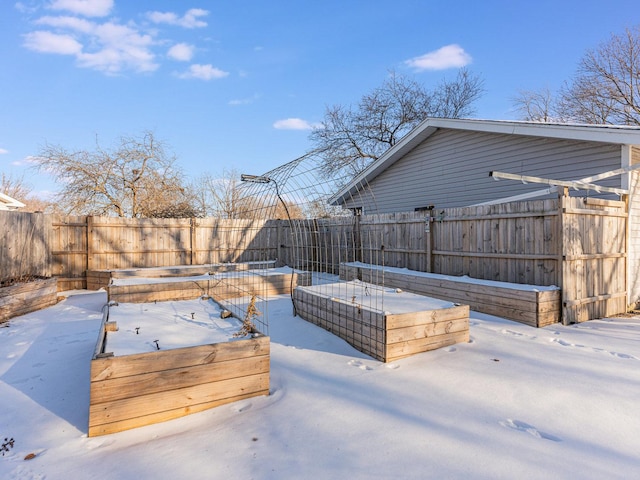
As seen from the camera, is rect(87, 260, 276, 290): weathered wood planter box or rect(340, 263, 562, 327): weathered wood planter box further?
rect(87, 260, 276, 290): weathered wood planter box

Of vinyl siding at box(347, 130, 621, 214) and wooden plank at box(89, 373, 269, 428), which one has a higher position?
vinyl siding at box(347, 130, 621, 214)

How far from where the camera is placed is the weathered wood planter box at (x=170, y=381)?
7.88 feet

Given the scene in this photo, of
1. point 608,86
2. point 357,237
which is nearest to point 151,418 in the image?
point 357,237

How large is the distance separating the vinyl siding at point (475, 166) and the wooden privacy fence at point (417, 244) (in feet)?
3.57

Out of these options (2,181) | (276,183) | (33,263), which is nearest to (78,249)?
(33,263)

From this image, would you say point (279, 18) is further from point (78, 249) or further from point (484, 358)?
point (484, 358)

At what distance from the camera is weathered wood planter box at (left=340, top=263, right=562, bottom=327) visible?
5105 millimetres

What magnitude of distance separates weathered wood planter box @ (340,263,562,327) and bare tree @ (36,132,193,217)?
42.8ft

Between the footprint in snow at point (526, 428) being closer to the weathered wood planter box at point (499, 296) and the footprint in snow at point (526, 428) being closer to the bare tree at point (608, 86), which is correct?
the weathered wood planter box at point (499, 296)

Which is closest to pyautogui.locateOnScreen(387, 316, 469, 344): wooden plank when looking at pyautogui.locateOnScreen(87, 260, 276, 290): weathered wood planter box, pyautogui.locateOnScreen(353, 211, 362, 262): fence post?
pyautogui.locateOnScreen(87, 260, 276, 290): weathered wood planter box

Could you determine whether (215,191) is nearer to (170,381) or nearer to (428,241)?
(428,241)

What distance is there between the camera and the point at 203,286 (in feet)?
24.3

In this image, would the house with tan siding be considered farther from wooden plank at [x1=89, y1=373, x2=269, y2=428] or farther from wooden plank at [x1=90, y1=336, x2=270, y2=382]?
wooden plank at [x1=89, y1=373, x2=269, y2=428]

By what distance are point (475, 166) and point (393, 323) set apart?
21.1 feet
